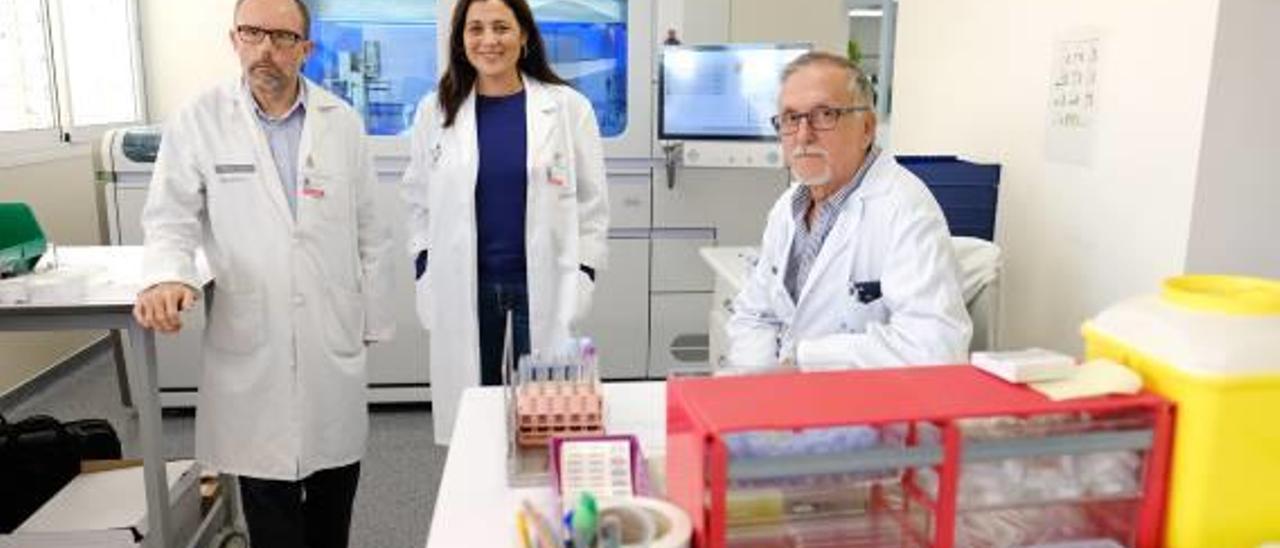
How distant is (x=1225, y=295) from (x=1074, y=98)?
3.50ft

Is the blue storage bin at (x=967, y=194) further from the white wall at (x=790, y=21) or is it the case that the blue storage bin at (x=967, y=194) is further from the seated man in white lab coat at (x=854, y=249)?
the white wall at (x=790, y=21)

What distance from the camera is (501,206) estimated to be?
84.8 inches

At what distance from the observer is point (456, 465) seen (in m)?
1.20

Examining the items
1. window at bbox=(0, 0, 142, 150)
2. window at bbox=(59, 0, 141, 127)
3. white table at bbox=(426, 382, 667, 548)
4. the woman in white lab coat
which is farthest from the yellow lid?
window at bbox=(59, 0, 141, 127)

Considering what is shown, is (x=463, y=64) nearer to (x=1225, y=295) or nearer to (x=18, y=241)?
(x=18, y=241)

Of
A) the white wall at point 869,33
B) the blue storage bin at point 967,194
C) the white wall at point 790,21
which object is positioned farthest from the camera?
the white wall at point 869,33

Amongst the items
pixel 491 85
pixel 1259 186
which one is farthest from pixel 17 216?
pixel 1259 186

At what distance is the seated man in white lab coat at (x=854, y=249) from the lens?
4.66 ft

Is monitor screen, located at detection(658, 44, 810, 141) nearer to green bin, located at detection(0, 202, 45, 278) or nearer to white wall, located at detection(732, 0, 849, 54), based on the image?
white wall, located at detection(732, 0, 849, 54)

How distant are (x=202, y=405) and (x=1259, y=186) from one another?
1.96 m

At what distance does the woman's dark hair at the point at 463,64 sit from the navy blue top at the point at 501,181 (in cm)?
5

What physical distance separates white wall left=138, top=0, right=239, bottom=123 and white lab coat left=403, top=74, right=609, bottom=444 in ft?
7.06

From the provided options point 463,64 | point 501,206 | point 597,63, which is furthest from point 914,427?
point 597,63

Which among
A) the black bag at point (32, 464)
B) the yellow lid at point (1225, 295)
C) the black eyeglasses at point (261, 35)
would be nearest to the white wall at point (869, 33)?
the black eyeglasses at point (261, 35)
